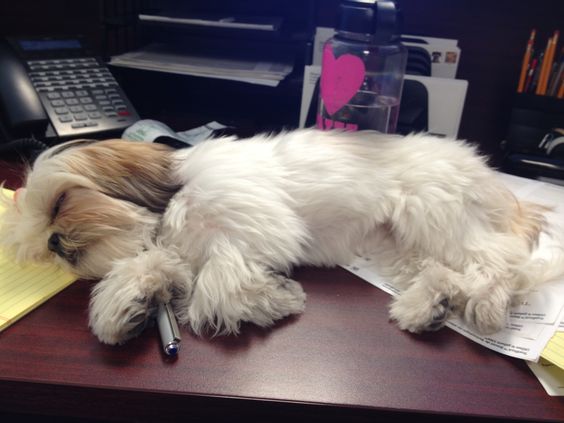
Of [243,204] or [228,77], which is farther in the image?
[228,77]

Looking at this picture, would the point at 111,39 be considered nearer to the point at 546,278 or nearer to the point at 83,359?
the point at 83,359

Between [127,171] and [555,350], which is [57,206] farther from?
[555,350]

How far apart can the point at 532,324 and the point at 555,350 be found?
74 millimetres

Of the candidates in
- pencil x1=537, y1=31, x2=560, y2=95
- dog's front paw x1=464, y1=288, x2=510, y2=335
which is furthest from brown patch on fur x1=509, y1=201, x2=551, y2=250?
pencil x1=537, y1=31, x2=560, y2=95

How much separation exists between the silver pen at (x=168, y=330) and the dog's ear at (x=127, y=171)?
0.59ft

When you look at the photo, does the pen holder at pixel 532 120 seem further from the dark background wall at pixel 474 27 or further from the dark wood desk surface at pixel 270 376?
the dark wood desk surface at pixel 270 376

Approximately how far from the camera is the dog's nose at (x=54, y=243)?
2.45 ft

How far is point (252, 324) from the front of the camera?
682 mm

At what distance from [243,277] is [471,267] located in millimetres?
A: 369

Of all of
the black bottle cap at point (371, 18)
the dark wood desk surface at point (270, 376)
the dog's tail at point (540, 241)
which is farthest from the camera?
the black bottle cap at point (371, 18)

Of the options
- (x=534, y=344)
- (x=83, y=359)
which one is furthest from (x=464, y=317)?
(x=83, y=359)

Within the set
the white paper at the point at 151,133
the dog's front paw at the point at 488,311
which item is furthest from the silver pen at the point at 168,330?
the white paper at the point at 151,133

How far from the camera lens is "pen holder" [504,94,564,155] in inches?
48.5

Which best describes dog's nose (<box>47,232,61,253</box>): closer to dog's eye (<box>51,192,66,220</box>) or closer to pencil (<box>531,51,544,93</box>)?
dog's eye (<box>51,192,66,220</box>)
